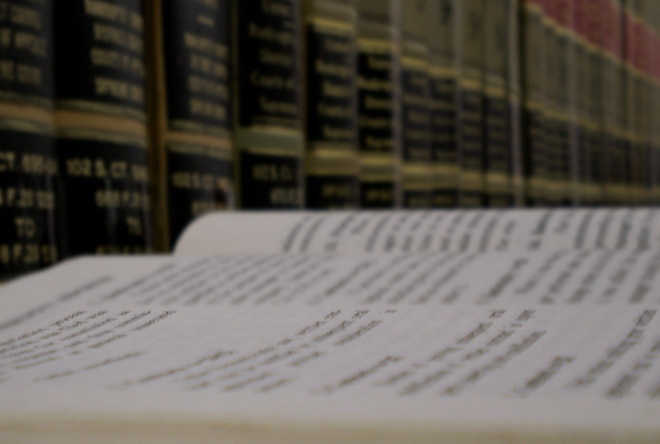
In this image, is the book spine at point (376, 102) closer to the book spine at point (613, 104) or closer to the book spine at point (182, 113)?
the book spine at point (182, 113)

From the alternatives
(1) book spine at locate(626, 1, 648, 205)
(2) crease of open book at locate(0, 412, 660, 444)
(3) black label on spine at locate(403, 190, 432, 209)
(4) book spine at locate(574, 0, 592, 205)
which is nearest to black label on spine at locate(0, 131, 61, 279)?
(2) crease of open book at locate(0, 412, 660, 444)

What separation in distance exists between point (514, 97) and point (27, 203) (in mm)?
726

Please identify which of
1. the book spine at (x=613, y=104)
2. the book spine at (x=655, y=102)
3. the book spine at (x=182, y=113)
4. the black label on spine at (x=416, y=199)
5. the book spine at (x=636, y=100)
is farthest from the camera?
the book spine at (x=655, y=102)

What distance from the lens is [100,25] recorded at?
49cm

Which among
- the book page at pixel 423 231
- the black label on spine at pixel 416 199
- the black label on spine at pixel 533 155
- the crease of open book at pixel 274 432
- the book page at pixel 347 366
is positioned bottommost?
the crease of open book at pixel 274 432

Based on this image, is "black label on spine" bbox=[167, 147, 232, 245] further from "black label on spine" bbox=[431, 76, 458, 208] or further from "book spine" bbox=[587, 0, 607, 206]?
"book spine" bbox=[587, 0, 607, 206]

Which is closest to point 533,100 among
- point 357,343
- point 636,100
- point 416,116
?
point 416,116

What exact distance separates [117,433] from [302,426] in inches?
1.6

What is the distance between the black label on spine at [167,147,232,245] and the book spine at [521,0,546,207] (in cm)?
59

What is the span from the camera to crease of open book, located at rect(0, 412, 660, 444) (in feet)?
0.51

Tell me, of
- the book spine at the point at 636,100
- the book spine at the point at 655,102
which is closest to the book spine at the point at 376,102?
the book spine at the point at 636,100

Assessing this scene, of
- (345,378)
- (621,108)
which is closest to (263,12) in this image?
(345,378)

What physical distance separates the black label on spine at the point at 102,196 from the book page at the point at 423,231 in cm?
6

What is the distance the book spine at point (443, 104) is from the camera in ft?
2.94
